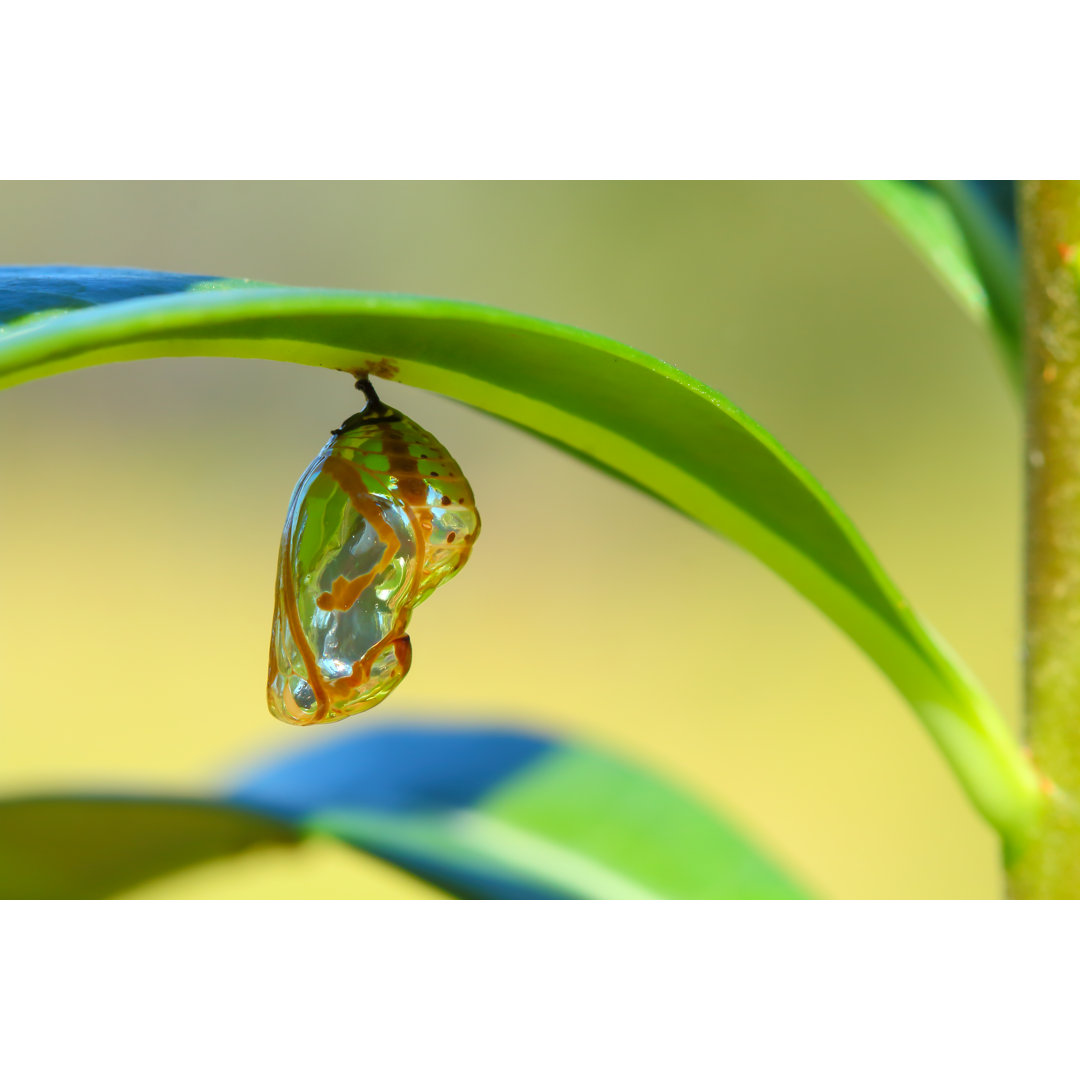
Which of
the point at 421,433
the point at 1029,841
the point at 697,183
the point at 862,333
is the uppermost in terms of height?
the point at 697,183

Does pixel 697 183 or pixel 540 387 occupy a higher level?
pixel 697 183

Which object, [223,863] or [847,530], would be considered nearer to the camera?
[847,530]

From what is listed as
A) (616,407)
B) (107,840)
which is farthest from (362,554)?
(107,840)

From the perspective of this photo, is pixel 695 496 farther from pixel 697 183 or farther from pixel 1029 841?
pixel 697 183

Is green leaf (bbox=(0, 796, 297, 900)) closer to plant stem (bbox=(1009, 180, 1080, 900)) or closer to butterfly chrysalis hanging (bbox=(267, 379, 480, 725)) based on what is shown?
butterfly chrysalis hanging (bbox=(267, 379, 480, 725))
